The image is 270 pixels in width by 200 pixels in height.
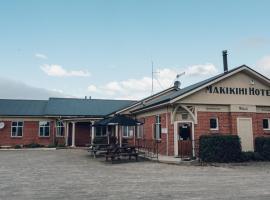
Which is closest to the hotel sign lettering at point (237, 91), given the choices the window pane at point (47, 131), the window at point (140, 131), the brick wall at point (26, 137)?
the window at point (140, 131)

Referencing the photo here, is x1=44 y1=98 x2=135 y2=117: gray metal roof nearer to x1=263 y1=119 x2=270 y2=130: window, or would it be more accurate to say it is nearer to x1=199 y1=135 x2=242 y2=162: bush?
x1=263 y1=119 x2=270 y2=130: window

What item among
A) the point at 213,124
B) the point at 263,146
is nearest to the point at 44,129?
the point at 213,124

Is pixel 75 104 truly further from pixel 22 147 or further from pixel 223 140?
pixel 223 140

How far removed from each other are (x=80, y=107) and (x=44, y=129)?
477cm

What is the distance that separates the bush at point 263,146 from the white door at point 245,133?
551mm

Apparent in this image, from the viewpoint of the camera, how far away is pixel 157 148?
18.4 m

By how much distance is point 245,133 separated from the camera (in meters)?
18.0

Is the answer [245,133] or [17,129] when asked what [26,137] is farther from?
[245,133]

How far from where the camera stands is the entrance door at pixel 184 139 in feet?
56.8

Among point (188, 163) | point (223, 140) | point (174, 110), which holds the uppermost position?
point (174, 110)

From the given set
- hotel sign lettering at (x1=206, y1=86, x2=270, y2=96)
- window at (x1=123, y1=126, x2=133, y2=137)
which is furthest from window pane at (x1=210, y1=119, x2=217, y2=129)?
window at (x1=123, y1=126, x2=133, y2=137)

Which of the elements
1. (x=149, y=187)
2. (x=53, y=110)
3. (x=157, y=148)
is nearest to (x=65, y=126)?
(x=53, y=110)

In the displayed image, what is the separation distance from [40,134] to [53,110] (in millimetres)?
2776

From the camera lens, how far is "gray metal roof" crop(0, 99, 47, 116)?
29250 millimetres
